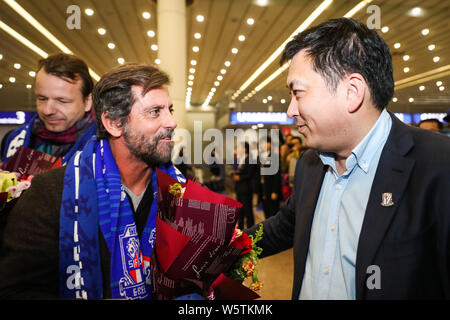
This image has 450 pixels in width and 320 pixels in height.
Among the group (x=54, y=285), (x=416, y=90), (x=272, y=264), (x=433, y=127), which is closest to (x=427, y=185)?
(x=54, y=285)

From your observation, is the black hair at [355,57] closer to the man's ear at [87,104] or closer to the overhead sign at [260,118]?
the man's ear at [87,104]

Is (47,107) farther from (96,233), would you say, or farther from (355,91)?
(355,91)

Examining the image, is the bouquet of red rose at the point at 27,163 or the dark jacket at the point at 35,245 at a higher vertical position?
the bouquet of red rose at the point at 27,163

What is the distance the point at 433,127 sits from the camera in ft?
14.8

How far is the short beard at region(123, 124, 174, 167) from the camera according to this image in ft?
4.85

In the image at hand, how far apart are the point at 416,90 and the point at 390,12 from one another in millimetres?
2315

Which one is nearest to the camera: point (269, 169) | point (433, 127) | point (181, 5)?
point (433, 127)

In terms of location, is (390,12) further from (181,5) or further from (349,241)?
(349,241)

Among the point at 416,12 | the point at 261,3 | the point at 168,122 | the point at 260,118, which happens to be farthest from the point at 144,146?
the point at 260,118

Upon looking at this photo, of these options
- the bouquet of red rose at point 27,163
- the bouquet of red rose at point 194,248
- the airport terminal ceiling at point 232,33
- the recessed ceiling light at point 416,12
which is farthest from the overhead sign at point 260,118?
the bouquet of red rose at point 194,248

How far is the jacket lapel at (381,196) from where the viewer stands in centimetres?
100

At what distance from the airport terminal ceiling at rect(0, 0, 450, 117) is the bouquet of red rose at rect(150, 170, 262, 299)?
478 cm

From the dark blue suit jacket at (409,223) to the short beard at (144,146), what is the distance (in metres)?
0.96
